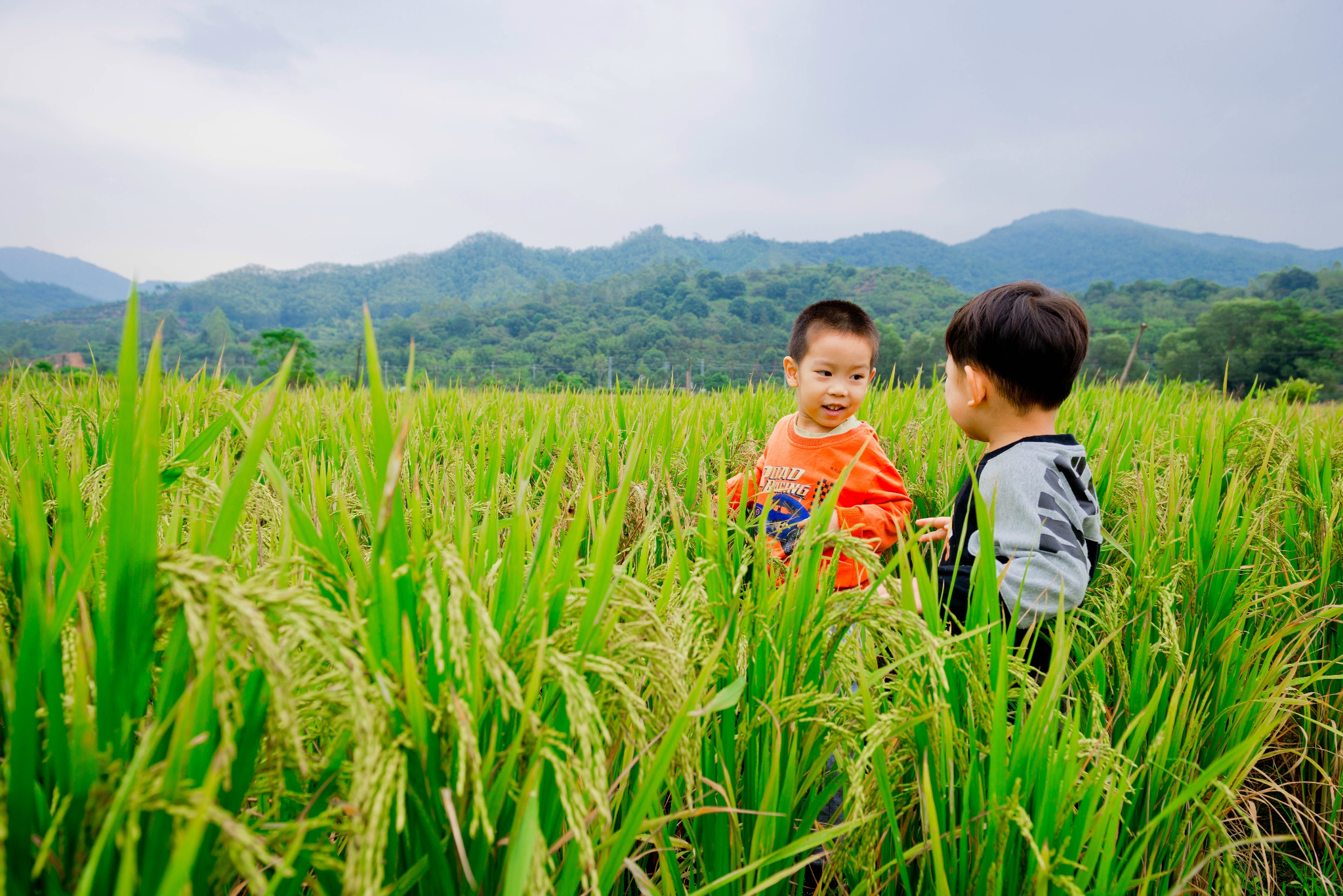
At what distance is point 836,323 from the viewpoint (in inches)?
98.3

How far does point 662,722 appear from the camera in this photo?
0.75 meters

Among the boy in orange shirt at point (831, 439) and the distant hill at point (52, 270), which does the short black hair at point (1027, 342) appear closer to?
the boy in orange shirt at point (831, 439)

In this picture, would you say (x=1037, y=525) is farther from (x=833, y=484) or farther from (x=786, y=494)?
(x=786, y=494)

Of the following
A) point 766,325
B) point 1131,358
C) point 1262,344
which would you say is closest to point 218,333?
point 1131,358

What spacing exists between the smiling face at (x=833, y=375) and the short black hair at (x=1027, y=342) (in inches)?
24.5

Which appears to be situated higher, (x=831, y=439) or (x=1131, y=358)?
(x=1131, y=358)

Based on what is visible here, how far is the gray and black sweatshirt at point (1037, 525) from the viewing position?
148 cm

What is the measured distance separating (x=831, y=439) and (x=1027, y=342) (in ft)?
2.84

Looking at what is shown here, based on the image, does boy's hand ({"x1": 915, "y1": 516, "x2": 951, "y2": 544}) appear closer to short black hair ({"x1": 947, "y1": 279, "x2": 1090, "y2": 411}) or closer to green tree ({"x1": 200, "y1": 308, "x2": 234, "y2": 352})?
short black hair ({"x1": 947, "y1": 279, "x2": 1090, "y2": 411})

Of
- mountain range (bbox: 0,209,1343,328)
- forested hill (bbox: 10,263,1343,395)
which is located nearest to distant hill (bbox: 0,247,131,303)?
mountain range (bbox: 0,209,1343,328)

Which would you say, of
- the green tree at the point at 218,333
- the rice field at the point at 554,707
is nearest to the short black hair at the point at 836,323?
the rice field at the point at 554,707

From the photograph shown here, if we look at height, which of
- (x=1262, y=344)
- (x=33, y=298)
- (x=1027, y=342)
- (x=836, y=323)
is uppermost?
(x=33, y=298)

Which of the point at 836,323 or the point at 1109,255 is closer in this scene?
the point at 836,323

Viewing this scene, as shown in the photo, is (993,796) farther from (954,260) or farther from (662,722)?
(954,260)
